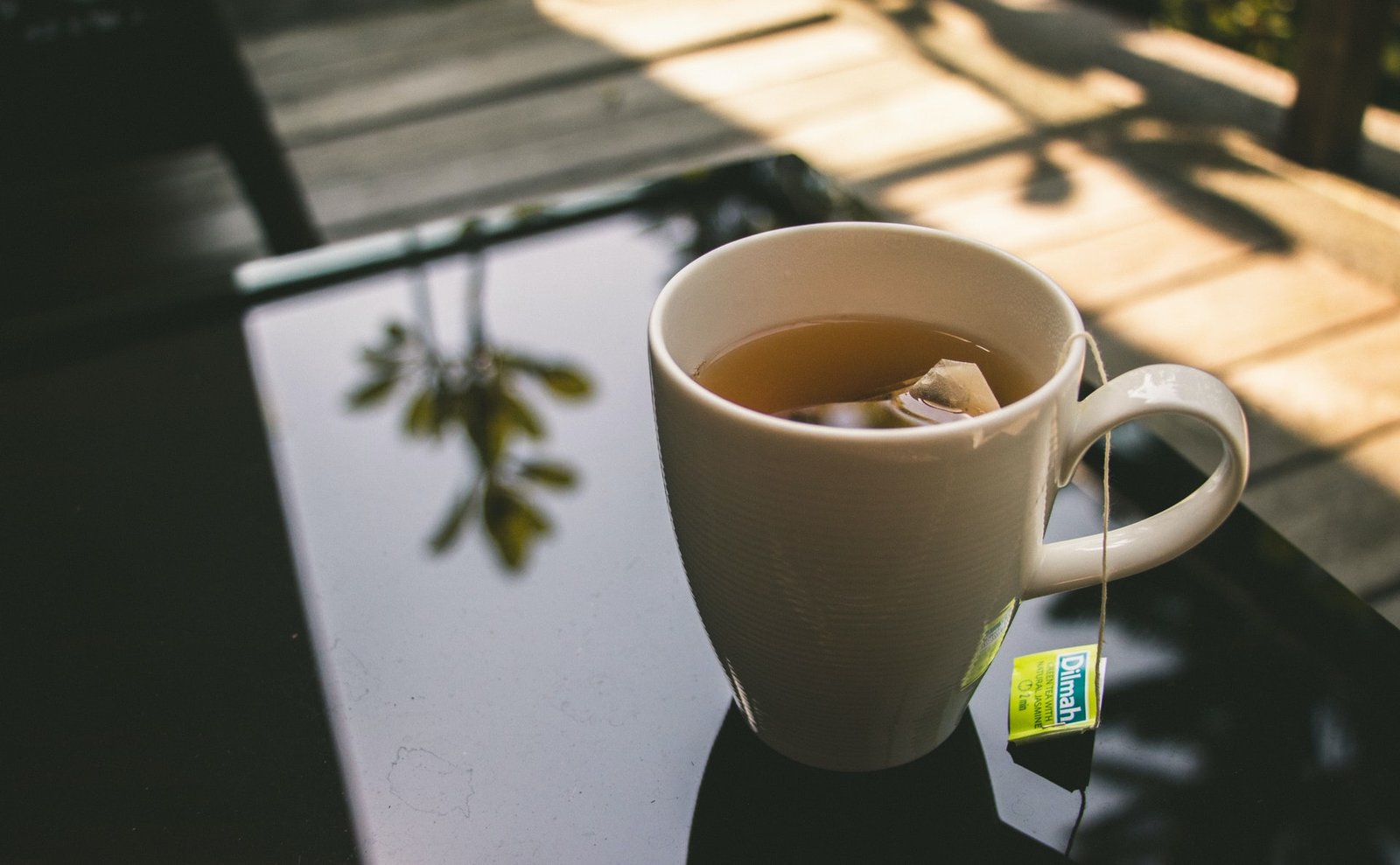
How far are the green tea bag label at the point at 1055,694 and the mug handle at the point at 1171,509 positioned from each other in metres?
0.07

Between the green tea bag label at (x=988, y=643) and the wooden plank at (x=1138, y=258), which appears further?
the wooden plank at (x=1138, y=258)

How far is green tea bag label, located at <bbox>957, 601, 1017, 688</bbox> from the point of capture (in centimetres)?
47

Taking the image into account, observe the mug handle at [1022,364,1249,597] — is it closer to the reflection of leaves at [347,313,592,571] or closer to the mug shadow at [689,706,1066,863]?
the mug shadow at [689,706,1066,863]

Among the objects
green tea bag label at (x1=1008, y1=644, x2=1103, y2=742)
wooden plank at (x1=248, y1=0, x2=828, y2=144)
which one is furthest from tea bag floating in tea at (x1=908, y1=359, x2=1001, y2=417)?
wooden plank at (x1=248, y1=0, x2=828, y2=144)

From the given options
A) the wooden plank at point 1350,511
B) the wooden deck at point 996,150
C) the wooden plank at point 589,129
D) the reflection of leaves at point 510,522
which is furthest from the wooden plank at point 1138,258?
the reflection of leaves at point 510,522

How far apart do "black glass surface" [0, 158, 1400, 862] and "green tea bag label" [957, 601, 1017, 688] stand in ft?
0.19

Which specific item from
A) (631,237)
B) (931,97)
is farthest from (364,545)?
(931,97)

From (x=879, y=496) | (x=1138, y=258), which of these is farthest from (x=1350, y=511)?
(x=879, y=496)

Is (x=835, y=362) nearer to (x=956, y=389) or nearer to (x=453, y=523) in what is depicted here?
(x=956, y=389)

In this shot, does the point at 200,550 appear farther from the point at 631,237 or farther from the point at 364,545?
the point at 631,237

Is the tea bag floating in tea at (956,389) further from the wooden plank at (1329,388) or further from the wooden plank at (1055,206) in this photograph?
the wooden plank at (1055,206)

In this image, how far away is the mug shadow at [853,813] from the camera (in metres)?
0.49

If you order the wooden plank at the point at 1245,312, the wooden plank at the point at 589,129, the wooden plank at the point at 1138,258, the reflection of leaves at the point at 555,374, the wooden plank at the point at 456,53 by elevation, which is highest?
the reflection of leaves at the point at 555,374

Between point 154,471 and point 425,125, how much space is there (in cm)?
206
